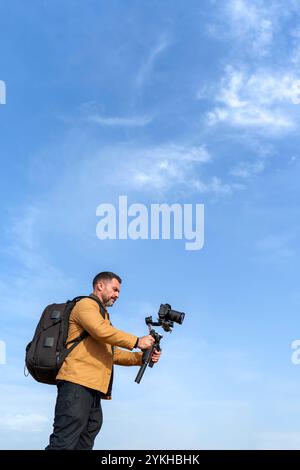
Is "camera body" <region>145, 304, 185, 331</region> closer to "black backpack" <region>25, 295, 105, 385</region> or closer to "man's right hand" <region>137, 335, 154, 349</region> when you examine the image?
"man's right hand" <region>137, 335, 154, 349</region>

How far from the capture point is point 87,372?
10156 mm

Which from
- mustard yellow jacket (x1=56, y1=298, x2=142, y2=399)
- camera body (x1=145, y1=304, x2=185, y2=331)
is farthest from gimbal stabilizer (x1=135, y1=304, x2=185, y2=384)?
mustard yellow jacket (x1=56, y1=298, x2=142, y2=399)

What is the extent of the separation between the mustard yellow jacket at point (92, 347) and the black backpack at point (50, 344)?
3.6 inches

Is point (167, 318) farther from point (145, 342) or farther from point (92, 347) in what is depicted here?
point (92, 347)

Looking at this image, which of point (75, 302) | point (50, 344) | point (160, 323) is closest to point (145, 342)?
point (160, 323)

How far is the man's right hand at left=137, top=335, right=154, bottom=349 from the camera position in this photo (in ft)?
34.1

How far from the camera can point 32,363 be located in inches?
405

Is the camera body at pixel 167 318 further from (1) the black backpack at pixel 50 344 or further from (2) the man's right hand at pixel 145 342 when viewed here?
(1) the black backpack at pixel 50 344

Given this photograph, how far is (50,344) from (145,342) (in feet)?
4.88
